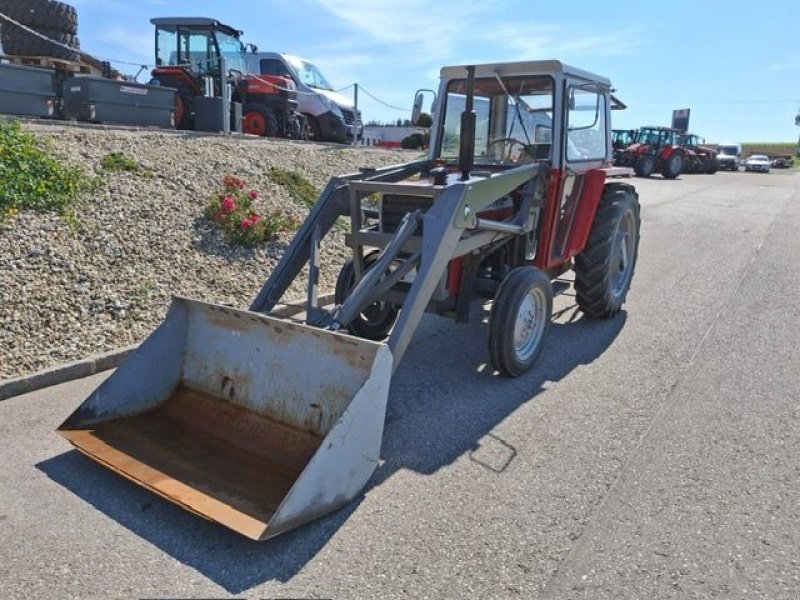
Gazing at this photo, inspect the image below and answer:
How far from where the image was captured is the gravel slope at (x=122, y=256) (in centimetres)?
510

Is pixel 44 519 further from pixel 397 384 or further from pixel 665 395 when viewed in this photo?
pixel 665 395

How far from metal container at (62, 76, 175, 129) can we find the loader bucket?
8625 millimetres

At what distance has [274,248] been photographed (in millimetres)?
7605

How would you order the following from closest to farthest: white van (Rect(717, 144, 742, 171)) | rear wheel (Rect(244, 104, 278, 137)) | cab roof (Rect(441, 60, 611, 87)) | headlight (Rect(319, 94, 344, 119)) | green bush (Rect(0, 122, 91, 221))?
1. cab roof (Rect(441, 60, 611, 87))
2. green bush (Rect(0, 122, 91, 221))
3. rear wheel (Rect(244, 104, 278, 137))
4. headlight (Rect(319, 94, 344, 119))
5. white van (Rect(717, 144, 742, 171))

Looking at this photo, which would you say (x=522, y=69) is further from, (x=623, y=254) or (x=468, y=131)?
(x=623, y=254)

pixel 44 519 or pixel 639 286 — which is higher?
pixel 639 286

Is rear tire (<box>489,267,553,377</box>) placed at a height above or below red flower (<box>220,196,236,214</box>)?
below

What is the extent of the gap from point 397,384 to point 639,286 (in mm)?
4617

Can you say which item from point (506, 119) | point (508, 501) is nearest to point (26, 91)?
point (506, 119)

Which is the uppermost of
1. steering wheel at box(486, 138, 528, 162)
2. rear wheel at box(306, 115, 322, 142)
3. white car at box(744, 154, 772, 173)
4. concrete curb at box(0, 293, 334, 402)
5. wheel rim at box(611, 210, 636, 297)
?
white car at box(744, 154, 772, 173)

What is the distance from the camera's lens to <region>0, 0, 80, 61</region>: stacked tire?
15.0m

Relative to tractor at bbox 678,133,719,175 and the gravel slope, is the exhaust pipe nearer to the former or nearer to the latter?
the gravel slope

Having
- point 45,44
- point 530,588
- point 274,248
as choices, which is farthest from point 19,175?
point 45,44

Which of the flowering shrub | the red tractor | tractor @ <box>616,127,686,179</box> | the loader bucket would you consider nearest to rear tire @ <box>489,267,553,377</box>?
the loader bucket
